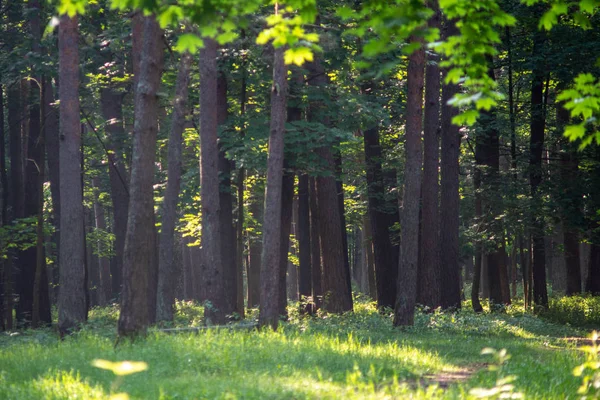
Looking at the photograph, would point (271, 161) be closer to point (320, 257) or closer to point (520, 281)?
point (320, 257)

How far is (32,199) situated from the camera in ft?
95.5

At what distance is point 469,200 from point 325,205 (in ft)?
33.4

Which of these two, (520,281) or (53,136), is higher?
(53,136)

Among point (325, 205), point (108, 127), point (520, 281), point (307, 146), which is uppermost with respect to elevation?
point (108, 127)

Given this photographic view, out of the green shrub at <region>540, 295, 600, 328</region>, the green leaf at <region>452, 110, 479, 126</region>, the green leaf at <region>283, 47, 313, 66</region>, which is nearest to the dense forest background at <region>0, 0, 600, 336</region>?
the green shrub at <region>540, 295, 600, 328</region>

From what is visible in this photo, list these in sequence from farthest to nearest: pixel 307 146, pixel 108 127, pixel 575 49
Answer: pixel 108 127 < pixel 575 49 < pixel 307 146

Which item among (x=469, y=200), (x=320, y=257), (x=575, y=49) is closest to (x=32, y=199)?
(x=320, y=257)

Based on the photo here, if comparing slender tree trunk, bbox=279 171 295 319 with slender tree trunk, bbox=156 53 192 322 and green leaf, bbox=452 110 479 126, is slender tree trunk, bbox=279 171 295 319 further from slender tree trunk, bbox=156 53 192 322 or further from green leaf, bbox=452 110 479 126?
green leaf, bbox=452 110 479 126

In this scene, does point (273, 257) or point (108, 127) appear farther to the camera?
point (108, 127)

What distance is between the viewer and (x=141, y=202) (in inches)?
583

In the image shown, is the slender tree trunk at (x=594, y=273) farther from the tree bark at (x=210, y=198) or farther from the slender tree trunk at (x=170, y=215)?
the slender tree trunk at (x=170, y=215)

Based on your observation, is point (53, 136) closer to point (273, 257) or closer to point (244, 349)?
Answer: point (273, 257)

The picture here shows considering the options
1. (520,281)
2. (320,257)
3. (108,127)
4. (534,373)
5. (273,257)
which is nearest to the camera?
(534,373)

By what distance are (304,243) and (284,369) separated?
18.8 metres
